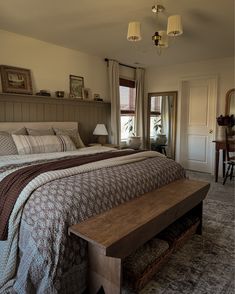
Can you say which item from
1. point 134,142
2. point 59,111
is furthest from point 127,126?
point 59,111

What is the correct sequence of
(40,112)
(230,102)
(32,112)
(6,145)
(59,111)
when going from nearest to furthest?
(6,145), (32,112), (40,112), (59,111), (230,102)

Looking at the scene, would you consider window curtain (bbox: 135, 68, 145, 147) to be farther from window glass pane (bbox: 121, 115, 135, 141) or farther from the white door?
the white door

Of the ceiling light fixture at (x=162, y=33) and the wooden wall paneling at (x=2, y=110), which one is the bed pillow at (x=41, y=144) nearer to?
the wooden wall paneling at (x=2, y=110)

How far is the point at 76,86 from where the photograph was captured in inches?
182

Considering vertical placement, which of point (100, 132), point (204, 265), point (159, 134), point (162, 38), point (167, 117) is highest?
point (162, 38)

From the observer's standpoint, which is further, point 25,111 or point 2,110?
point 25,111

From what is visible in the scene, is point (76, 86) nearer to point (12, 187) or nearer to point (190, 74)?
point (190, 74)

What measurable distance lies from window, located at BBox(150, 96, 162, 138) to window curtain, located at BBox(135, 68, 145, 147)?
28 centimetres

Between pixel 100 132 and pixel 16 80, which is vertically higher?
pixel 16 80

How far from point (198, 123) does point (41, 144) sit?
12.3 feet

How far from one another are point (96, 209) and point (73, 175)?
383 mm

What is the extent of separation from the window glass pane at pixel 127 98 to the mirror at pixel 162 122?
1.66 ft

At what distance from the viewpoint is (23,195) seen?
1.70m

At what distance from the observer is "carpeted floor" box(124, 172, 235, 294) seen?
71.3 inches
